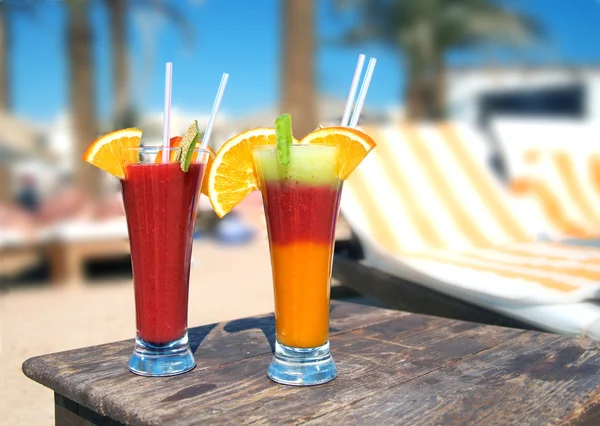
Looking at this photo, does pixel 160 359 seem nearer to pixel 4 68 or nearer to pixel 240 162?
pixel 240 162

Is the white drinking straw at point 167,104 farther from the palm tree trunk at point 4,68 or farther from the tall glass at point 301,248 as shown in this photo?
the palm tree trunk at point 4,68

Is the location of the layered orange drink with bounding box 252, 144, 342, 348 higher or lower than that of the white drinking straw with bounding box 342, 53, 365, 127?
lower

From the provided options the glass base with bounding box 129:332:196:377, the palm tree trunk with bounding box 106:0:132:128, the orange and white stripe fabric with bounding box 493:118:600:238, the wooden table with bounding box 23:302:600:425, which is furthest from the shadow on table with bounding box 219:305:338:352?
the palm tree trunk with bounding box 106:0:132:128

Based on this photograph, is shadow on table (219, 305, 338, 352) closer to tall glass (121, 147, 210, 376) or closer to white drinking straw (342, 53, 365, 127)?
tall glass (121, 147, 210, 376)

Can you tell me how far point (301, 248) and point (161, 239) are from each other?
263 mm

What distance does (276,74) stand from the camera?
8266mm

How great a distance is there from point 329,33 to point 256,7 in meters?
7.88

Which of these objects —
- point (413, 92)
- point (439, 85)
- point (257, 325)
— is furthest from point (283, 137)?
point (439, 85)

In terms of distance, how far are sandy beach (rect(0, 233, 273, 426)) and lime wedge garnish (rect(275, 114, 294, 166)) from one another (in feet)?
2.57

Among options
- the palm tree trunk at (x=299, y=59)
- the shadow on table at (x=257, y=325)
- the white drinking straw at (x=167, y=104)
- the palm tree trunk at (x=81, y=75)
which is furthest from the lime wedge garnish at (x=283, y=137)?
the palm tree trunk at (x=81, y=75)

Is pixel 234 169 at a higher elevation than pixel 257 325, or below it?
higher

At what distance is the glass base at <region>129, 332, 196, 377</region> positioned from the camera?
4.18 feet

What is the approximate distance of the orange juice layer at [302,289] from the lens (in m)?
1.18

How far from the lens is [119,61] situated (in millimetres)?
12695
